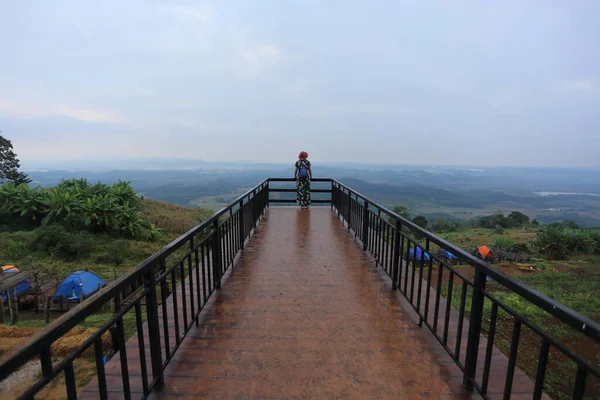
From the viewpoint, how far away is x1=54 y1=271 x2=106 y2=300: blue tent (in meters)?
12.4

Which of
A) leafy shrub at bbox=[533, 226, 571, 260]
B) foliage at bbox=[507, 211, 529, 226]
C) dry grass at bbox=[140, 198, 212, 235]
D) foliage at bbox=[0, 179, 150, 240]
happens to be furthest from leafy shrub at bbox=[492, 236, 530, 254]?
foliage at bbox=[507, 211, 529, 226]

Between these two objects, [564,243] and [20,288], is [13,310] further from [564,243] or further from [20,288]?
[564,243]

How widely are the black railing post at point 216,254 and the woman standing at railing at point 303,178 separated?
22.3 feet

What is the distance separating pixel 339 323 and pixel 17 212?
20.7m

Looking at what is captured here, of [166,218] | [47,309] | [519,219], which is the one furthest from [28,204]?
[519,219]

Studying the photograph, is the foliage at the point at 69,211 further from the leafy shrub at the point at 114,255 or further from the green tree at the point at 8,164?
the green tree at the point at 8,164

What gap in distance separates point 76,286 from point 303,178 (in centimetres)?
983

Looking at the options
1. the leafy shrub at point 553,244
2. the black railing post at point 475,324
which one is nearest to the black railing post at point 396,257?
the black railing post at point 475,324

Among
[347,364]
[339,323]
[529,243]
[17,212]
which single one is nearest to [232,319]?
[339,323]

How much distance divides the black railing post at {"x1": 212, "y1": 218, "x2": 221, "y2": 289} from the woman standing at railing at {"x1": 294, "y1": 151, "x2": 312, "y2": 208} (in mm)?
6800

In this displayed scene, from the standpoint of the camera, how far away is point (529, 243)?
864 inches

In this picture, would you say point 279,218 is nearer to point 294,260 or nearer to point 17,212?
point 294,260

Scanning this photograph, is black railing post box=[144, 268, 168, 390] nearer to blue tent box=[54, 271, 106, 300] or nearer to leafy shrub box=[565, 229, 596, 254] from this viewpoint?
blue tent box=[54, 271, 106, 300]

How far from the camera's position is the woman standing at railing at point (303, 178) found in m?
10.7
